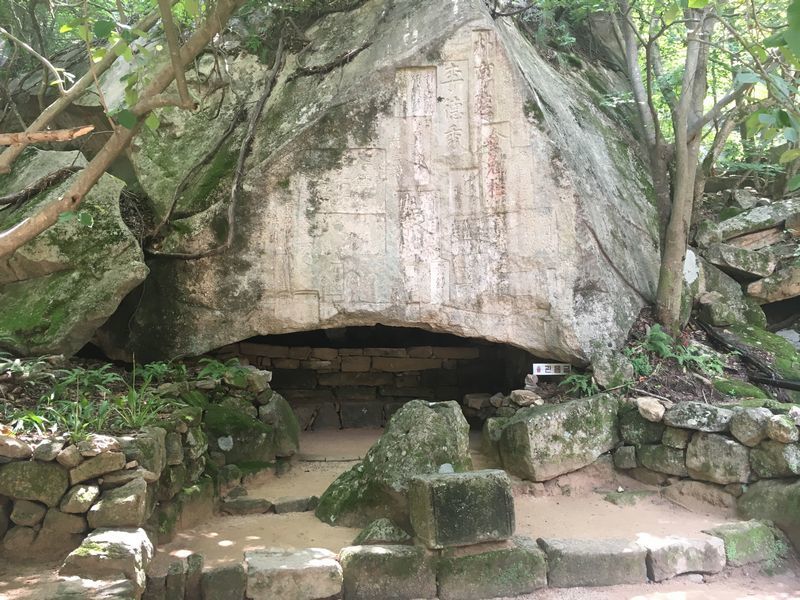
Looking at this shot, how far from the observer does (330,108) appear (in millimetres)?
6879

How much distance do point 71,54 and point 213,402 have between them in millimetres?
5544

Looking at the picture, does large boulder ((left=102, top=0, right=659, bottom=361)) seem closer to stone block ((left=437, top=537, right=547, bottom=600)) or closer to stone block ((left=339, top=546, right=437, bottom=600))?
stone block ((left=437, top=537, right=547, bottom=600))

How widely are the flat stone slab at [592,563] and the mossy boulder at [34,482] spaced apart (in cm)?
351

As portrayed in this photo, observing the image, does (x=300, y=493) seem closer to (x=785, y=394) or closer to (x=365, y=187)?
(x=365, y=187)

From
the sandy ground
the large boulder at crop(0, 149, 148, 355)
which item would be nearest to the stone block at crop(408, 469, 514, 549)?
the sandy ground

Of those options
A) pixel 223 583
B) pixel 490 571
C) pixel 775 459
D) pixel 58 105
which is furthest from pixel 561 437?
pixel 58 105

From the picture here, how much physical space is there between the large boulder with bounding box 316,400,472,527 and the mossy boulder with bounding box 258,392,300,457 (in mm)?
1523

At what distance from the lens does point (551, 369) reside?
Answer: 7012 mm

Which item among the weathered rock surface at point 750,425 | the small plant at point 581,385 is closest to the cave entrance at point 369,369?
the small plant at point 581,385

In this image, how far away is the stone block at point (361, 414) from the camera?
946 cm

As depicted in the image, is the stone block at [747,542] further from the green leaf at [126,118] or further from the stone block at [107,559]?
the green leaf at [126,118]

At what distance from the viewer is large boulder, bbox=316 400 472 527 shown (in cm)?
521

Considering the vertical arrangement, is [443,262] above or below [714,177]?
below

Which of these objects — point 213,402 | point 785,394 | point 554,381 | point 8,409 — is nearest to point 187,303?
point 213,402
